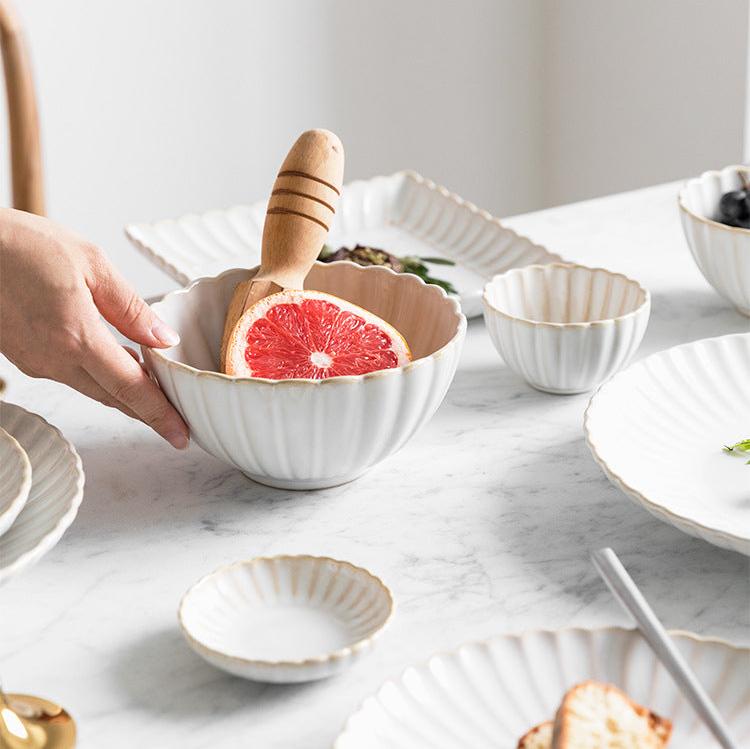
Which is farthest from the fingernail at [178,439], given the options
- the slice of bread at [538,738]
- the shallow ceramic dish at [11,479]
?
the slice of bread at [538,738]

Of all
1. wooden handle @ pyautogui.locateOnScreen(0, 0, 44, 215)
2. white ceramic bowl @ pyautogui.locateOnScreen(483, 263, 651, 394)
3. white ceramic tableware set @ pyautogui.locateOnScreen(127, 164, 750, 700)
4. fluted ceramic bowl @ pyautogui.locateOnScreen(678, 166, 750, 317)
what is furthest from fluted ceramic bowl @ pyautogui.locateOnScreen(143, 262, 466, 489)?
wooden handle @ pyautogui.locateOnScreen(0, 0, 44, 215)

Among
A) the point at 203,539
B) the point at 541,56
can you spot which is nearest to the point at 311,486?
the point at 203,539

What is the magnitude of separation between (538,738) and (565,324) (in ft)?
1.47

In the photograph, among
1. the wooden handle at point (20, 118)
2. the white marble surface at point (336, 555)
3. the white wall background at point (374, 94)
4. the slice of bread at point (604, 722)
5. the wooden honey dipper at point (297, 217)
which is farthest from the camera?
the white wall background at point (374, 94)

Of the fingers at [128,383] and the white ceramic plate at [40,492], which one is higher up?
the fingers at [128,383]

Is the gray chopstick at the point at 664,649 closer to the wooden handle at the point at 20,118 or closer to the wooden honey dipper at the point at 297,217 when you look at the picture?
the wooden honey dipper at the point at 297,217

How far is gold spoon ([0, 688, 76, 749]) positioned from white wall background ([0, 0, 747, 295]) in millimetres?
1967

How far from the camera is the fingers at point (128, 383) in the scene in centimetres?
78

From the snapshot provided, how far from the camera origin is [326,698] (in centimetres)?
61

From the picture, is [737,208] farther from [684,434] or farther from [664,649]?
[664,649]

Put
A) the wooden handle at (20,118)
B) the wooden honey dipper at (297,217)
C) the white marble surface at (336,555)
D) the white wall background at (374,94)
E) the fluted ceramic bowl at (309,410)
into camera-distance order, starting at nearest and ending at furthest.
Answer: the white marble surface at (336,555), the fluted ceramic bowl at (309,410), the wooden honey dipper at (297,217), the wooden handle at (20,118), the white wall background at (374,94)

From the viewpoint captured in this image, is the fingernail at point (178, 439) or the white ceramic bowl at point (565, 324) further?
the white ceramic bowl at point (565, 324)

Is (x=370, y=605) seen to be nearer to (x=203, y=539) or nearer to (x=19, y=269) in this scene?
(x=203, y=539)

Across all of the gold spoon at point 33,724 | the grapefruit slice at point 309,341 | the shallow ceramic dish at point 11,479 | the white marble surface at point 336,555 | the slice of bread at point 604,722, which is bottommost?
the white marble surface at point 336,555
